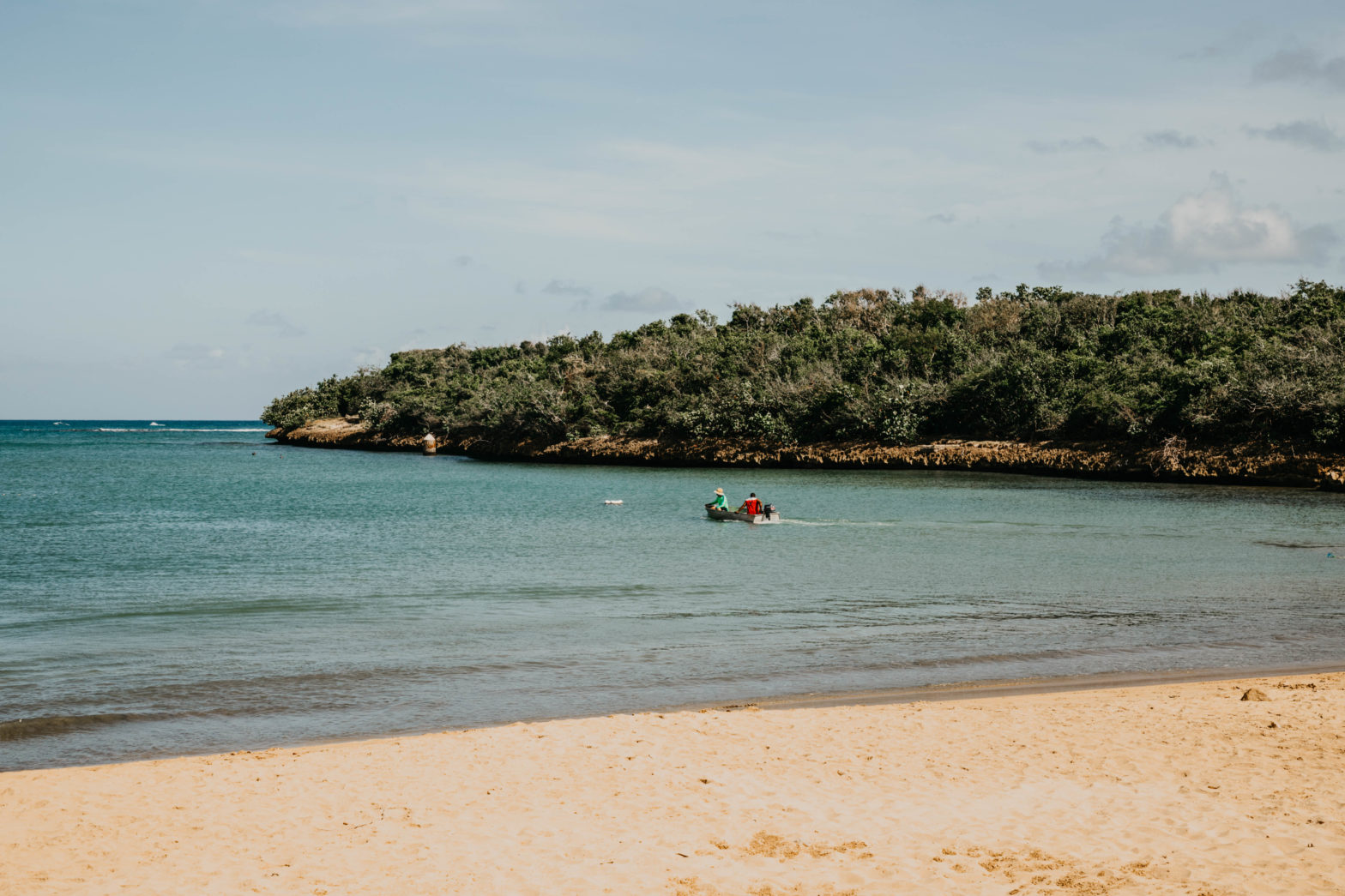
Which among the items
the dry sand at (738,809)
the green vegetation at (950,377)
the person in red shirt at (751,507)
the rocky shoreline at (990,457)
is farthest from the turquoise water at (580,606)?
the green vegetation at (950,377)

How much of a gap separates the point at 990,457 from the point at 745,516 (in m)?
26.5

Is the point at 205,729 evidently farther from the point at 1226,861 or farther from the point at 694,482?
the point at 694,482

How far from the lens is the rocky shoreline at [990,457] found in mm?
43531

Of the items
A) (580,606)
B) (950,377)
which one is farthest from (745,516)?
(950,377)

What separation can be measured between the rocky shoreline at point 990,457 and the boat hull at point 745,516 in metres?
24.1

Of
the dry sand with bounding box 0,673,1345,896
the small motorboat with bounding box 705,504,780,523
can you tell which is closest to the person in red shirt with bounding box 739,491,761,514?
the small motorboat with bounding box 705,504,780,523

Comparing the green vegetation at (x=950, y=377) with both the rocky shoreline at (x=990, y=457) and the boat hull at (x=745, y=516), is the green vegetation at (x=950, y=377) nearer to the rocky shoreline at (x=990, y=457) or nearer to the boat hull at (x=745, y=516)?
the rocky shoreline at (x=990, y=457)

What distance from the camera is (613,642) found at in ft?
49.1

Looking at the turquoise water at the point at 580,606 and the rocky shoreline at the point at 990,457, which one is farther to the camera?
the rocky shoreline at the point at 990,457

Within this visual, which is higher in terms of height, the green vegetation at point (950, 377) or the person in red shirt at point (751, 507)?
the green vegetation at point (950, 377)

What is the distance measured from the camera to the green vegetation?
47625 millimetres

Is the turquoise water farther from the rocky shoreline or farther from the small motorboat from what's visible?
the rocky shoreline

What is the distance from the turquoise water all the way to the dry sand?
1678 mm

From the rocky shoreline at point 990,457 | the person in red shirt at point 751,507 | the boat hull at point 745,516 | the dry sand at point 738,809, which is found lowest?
the dry sand at point 738,809
